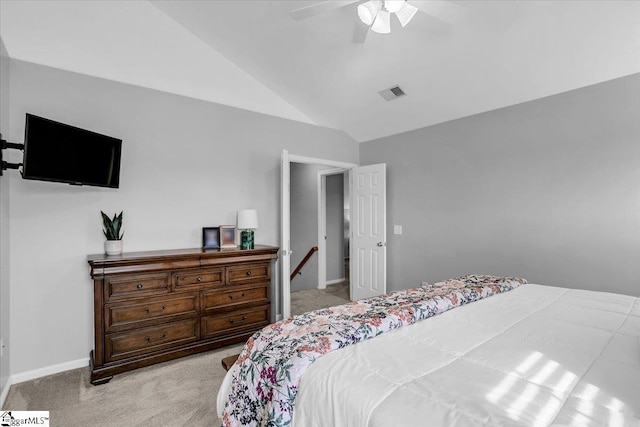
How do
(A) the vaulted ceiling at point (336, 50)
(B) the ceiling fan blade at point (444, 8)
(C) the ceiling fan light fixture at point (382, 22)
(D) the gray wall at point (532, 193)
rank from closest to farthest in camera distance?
(B) the ceiling fan blade at point (444, 8) → (C) the ceiling fan light fixture at point (382, 22) → (A) the vaulted ceiling at point (336, 50) → (D) the gray wall at point (532, 193)

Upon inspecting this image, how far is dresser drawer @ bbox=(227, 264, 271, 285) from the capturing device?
3037mm

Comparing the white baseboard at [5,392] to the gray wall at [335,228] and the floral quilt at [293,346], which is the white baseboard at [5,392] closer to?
the floral quilt at [293,346]

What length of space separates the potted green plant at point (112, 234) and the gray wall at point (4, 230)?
0.61 m

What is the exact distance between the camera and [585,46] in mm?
2443

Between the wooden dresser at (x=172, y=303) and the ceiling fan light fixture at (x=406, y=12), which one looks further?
the wooden dresser at (x=172, y=303)

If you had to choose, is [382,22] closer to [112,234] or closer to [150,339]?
[112,234]

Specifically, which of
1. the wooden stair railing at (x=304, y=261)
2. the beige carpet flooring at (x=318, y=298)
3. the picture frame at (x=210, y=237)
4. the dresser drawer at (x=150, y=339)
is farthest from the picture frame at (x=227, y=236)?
the wooden stair railing at (x=304, y=261)

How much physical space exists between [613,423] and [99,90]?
146 inches

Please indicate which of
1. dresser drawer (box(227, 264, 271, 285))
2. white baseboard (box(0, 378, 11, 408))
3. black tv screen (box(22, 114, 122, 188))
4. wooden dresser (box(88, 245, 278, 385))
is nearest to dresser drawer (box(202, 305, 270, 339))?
wooden dresser (box(88, 245, 278, 385))

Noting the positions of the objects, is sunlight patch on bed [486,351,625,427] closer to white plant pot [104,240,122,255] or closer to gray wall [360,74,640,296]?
gray wall [360,74,640,296]

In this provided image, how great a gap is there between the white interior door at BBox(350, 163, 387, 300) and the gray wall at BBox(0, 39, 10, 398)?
141 inches

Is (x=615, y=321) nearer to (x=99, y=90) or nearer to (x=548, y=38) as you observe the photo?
(x=548, y=38)

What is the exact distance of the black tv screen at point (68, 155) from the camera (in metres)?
2.06

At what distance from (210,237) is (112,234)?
874 millimetres
